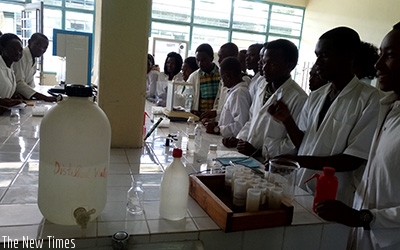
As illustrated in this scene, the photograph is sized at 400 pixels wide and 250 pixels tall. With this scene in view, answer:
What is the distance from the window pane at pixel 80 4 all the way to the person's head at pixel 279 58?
241 inches

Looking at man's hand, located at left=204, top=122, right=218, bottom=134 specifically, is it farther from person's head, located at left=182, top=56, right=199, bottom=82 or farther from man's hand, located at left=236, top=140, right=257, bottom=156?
person's head, located at left=182, top=56, right=199, bottom=82

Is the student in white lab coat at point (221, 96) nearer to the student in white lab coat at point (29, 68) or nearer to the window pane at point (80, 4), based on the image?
the student in white lab coat at point (29, 68)

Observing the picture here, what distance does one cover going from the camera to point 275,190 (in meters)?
0.95

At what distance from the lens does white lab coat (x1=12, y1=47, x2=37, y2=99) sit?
2.88 meters

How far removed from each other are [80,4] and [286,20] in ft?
16.0

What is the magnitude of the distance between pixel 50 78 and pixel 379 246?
6.88m

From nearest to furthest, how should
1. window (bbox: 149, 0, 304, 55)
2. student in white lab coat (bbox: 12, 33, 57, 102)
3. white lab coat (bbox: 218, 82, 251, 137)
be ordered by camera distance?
white lab coat (bbox: 218, 82, 251, 137), student in white lab coat (bbox: 12, 33, 57, 102), window (bbox: 149, 0, 304, 55)

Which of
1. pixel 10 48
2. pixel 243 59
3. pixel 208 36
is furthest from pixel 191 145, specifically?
pixel 208 36

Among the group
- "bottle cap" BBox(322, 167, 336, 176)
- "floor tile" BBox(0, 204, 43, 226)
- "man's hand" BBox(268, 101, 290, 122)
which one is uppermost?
"man's hand" BBox(268, 101, 290, 122)

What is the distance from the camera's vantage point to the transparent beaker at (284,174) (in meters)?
1.08

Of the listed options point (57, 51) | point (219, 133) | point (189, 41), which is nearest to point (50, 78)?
point (189, 41)

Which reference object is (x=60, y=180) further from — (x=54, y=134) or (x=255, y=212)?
(x=255, y=212)

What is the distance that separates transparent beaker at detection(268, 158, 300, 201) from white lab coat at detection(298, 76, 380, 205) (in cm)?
22

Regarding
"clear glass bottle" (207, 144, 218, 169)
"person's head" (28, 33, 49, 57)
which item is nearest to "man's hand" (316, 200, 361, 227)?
"clear glass bottle" (207, 144, 218, 169)
